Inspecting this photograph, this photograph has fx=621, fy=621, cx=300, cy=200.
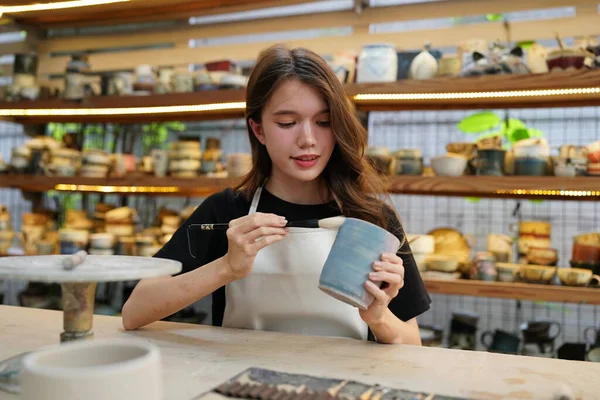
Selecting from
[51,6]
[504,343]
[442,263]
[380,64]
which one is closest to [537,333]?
[504,343]

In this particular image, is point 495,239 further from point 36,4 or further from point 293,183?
point 36,4

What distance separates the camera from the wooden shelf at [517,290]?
8.51 feet

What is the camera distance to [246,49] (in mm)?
3887

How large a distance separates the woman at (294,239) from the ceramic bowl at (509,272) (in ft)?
3.84

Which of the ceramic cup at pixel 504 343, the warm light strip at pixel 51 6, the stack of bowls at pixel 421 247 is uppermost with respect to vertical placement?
the warm light strip at pixel 51 6

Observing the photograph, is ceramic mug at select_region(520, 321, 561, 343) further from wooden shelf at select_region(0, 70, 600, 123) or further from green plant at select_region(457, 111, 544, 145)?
wooden shelf at select_region(0, 70, 600, 123)

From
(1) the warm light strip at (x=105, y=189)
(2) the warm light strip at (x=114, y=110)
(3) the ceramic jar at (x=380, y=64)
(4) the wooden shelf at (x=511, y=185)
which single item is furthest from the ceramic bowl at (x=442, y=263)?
(1) the warm light strip at (x=105, y=189)

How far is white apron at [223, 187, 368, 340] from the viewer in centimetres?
158

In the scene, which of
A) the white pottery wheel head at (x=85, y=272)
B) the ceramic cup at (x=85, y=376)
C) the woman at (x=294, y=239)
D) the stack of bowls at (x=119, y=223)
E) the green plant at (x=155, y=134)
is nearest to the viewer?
the ceramic cup at (x=85, y=376)

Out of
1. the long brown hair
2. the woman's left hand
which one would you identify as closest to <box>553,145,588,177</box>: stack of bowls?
the long brown hair

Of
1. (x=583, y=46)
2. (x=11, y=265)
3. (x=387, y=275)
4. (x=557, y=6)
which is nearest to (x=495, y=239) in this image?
(x=583, y=46)

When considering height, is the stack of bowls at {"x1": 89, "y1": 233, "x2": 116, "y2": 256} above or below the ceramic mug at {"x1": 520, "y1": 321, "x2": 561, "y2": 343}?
above

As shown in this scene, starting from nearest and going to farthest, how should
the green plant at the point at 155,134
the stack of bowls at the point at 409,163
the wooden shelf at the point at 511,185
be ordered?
the wooden shelf at the point at 511,185, the stack of bowls at the point at 409,163, the green plant at the point at 155,134

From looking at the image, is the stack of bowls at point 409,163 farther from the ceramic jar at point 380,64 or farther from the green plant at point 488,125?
the green plant at point 488,125
